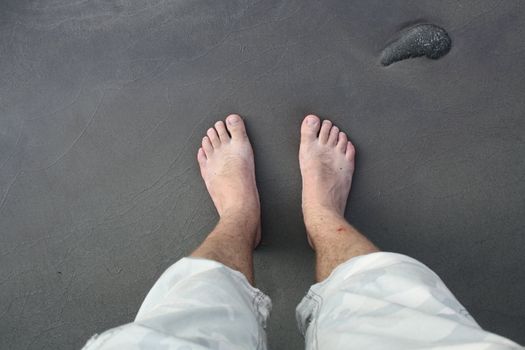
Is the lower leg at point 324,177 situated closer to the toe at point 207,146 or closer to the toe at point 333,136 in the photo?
the toe at point 333,136

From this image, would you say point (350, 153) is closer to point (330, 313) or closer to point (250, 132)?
point (250, 132)

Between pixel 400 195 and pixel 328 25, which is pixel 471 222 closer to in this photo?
pixel 400 195

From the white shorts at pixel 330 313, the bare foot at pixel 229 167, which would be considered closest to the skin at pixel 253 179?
the bare foot at pixel 229 167

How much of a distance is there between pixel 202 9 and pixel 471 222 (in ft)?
3.39

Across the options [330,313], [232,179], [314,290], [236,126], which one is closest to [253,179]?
[232,179]

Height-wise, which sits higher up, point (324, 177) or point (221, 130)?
point (221, 130)

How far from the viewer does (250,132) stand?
1.27 meters

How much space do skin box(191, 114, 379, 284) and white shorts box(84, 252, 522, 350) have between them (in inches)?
8.3

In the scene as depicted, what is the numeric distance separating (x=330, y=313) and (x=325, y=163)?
54cm

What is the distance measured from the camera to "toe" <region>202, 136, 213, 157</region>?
1272mm

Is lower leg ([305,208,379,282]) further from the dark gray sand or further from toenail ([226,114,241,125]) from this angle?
toenail ([226,114,241,125])

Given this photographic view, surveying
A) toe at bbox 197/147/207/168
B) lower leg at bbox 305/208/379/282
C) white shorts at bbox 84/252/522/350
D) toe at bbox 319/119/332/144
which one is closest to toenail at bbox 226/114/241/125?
toe at bbox 197/147/207/168

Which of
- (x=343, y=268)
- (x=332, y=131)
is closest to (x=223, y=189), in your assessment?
(x=332, y=131)

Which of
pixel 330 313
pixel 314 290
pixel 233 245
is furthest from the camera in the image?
pixel 233 245
